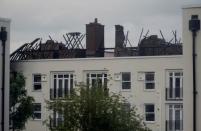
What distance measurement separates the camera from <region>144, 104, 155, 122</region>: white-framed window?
52.3m

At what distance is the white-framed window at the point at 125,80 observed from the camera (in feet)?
174

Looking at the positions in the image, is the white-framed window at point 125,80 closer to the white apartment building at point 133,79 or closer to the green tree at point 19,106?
the white apartment building at point 133,79

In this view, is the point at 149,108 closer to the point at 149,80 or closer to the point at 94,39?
the point at 149,80

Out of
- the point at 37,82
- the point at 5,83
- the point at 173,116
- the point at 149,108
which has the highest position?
the point at 37,82

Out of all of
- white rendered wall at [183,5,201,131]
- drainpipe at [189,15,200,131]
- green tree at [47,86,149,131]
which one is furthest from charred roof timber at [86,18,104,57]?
drainpipe at [189,15,200,131]

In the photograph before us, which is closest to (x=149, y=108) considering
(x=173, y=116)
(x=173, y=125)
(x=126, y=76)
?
(x=173, y=116)

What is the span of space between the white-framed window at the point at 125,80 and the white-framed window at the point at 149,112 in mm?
2161

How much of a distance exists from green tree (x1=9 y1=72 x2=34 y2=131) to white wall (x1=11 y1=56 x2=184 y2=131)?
595 cm

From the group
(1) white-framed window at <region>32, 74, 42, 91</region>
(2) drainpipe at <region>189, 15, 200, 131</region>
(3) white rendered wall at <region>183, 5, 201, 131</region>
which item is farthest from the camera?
(1) white-framed window at <region>32, 74, 42, 91</region>

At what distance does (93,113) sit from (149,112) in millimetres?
26045

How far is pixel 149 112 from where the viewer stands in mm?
52344

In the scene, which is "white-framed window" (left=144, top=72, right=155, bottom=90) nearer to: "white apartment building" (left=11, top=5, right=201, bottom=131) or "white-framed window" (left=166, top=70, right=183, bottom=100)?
"white apartment building" (left=11, top=5, right=201, bottom=131)

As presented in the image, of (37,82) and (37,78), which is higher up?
(37,78)

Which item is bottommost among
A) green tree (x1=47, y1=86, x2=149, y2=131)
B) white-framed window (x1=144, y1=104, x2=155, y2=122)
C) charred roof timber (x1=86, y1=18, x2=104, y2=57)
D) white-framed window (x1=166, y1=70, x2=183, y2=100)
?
white-framed window (x1=144, y1=104, x2=155, y2=122)
